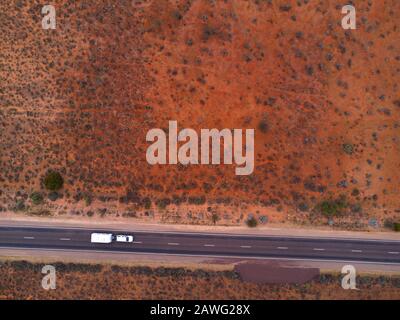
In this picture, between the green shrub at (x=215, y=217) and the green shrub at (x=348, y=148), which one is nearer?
the green shrub at (x=215, y=217)

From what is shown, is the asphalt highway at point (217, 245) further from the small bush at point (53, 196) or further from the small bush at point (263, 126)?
the small bush at point (263, 126)

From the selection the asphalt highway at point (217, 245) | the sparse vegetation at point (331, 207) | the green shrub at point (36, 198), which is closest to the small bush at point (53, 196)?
the green shrub at point (36, 198)

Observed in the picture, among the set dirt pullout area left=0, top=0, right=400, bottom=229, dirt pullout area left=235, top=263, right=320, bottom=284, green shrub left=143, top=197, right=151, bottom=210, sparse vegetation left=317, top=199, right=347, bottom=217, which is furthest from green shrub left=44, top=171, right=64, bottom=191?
sparse vegetation left=317, top=199, right=347, bottom=217

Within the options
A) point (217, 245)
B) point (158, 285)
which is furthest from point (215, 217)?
point (158, 285)

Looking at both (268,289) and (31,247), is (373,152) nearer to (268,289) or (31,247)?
(268,289)

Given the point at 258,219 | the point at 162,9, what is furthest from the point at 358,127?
the point at 162,9

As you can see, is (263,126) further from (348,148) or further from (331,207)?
(331,207)

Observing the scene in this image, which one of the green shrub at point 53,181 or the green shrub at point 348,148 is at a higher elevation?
the green shrub at point 348,148
